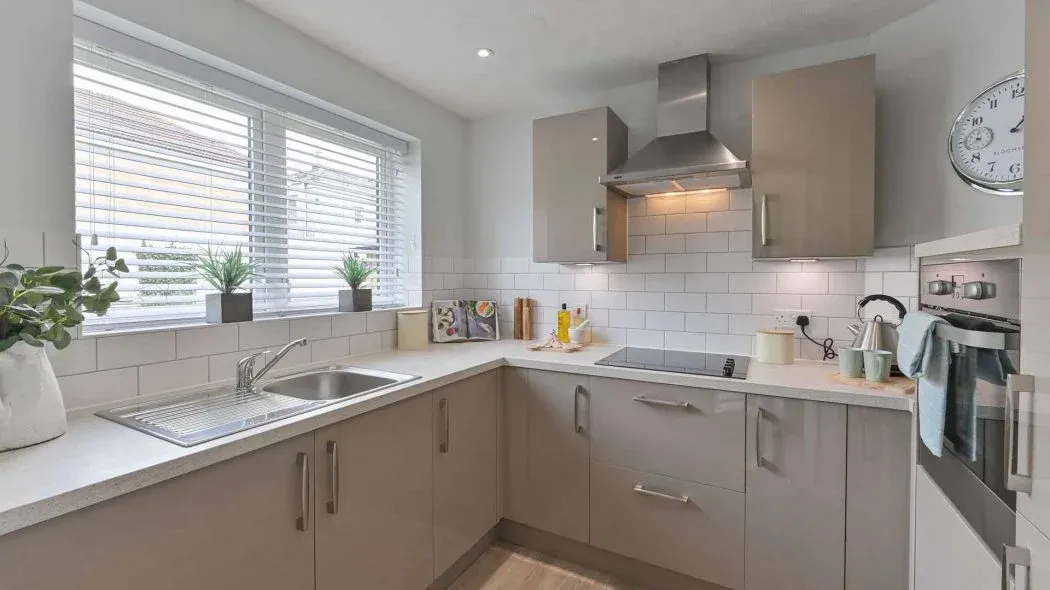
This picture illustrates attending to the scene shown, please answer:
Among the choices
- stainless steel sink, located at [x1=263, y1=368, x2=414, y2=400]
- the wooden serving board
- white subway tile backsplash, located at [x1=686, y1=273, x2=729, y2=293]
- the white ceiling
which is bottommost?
stainless steel sink, located at [x1=263, y1=368, x2=414, y2=400]

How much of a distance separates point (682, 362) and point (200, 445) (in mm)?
1811

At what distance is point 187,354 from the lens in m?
1.64

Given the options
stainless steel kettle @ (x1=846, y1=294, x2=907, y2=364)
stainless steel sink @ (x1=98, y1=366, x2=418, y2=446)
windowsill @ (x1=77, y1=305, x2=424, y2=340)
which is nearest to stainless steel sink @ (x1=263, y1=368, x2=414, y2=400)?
stainless steel sink @ (x1=98, y1=366, x2=418, y2=446)

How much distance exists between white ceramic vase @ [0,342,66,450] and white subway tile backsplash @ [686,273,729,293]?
245 cm

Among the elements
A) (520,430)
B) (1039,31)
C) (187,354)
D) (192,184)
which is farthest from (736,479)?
(192,184)

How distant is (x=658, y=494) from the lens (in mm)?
1913

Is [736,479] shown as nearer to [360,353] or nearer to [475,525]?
[475,525]

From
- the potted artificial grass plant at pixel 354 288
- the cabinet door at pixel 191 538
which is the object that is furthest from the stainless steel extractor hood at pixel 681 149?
the cabinet door at pixel 191 538

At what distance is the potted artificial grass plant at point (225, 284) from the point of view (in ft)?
5.68

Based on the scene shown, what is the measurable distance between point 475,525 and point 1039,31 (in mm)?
2243

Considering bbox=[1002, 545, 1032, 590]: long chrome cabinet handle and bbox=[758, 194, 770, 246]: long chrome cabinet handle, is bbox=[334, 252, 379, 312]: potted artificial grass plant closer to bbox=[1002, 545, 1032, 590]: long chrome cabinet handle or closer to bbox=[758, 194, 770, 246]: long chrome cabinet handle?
bbox=[758, 194, 770, 246]: long chrome cabinet handle

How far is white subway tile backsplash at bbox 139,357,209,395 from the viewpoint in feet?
5.02

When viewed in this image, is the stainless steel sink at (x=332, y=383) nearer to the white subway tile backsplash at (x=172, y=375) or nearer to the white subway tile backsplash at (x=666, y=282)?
the white subway tile backsplash at (x=172, y=375)

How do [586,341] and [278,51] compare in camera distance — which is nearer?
[278,51]
